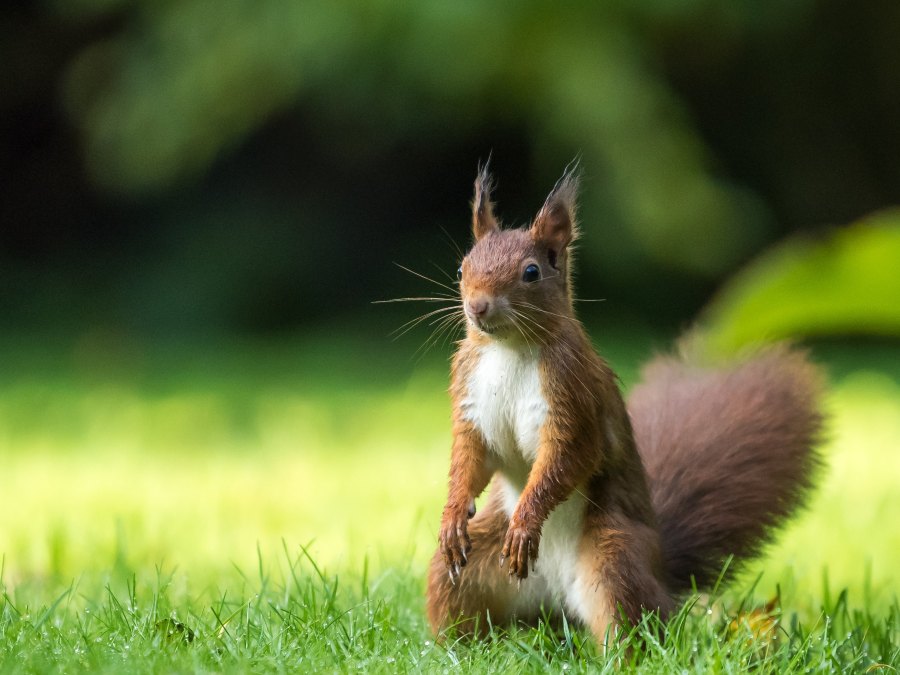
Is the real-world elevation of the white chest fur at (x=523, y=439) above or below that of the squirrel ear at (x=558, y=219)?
below

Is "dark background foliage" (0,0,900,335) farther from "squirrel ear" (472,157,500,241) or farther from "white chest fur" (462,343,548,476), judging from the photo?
"white chest fur" (462,343,548,476)

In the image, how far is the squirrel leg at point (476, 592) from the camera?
2.05 metres

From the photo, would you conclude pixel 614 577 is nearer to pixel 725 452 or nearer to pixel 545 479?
pixel 545 479

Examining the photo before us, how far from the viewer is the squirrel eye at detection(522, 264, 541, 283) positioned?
1.97 m

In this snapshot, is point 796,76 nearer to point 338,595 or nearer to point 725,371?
point 725,371

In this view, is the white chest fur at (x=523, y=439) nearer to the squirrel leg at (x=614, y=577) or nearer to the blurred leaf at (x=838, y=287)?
the squirrel leg at (x=614, y=577)

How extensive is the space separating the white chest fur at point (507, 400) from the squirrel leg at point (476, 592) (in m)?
0.17

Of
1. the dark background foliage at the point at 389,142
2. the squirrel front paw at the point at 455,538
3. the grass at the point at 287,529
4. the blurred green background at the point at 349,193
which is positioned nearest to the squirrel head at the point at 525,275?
the squirrel front paw at the point at 455,538

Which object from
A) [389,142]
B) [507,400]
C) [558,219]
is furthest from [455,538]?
[389,142]

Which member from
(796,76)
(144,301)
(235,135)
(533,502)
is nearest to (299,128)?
(235,135)

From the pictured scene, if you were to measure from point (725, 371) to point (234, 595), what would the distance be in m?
1.09

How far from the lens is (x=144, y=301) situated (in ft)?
25.1

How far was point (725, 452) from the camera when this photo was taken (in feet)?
7.82

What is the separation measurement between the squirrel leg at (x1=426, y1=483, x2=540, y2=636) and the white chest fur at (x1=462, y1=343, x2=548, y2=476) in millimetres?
165
